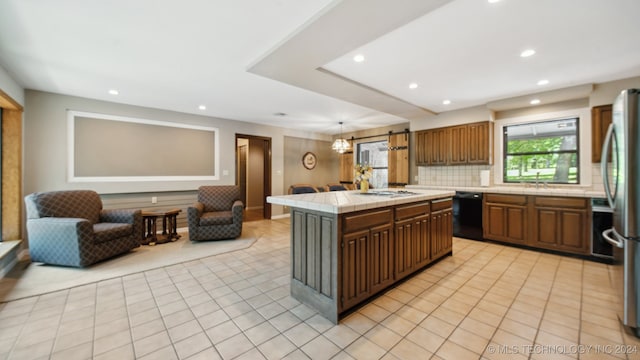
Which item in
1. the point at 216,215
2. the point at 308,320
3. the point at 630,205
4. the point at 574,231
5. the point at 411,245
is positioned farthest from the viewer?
the point at 216,215

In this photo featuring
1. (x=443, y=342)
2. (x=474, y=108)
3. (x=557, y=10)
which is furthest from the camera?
(x=474, y=108)

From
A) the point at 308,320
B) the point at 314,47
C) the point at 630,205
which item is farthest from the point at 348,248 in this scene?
the point at 630,205

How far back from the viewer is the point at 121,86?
3578 millimetres

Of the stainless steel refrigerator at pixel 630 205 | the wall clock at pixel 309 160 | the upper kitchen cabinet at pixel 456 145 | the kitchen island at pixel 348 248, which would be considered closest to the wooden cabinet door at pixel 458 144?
the upper kitchen cabinet at pixel 456 145

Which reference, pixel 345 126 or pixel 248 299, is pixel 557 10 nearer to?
pixel 248 299

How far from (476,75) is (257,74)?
286cm

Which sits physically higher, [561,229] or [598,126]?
[598,126]

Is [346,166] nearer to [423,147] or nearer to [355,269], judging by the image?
[423,147]

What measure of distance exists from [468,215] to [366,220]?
3.09m

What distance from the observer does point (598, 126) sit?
351 cm

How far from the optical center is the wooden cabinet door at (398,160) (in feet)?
18.9

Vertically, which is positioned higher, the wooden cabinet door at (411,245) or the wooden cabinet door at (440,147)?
the wooden cabinet door at (440,147)

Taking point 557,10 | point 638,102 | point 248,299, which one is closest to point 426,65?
point 557,10

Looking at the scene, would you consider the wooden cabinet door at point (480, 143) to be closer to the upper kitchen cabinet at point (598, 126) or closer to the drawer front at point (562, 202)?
the drawer front at point (562, 202)
